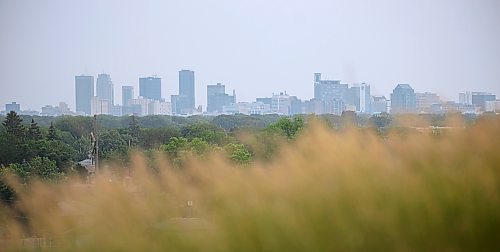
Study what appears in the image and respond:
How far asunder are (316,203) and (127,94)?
82.5 feet

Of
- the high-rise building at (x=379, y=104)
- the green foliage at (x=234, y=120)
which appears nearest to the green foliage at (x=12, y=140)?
the green foliage at (x=234, y=120)

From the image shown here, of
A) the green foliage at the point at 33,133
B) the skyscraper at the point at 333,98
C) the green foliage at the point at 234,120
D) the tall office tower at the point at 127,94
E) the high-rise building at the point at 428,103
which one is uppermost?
the tall office tower at the point at 127,94

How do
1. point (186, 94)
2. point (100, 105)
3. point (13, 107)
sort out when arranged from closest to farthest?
1. point (13, 107)
2. point (100, 105)
3. point (186, 94)

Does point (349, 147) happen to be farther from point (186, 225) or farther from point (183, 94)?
point (183, 94)

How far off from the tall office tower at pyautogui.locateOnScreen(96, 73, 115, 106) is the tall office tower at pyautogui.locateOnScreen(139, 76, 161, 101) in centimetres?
308

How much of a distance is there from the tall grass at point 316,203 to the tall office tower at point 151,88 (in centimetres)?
2550

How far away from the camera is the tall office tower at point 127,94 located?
2557 cm

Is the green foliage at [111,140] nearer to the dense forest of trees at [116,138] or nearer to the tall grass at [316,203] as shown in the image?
the dense forest of trees at [116,138]

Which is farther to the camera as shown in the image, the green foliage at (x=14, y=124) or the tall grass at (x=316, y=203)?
the green foliage at (x=14, y=124)

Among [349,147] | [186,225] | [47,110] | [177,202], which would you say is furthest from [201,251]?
[47,110]

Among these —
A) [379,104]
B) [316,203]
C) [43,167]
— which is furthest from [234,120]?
[316,203]

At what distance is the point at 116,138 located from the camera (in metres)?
18.9

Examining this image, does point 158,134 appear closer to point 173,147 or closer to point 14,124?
point 14,124

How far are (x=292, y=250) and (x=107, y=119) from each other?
22.4 m
